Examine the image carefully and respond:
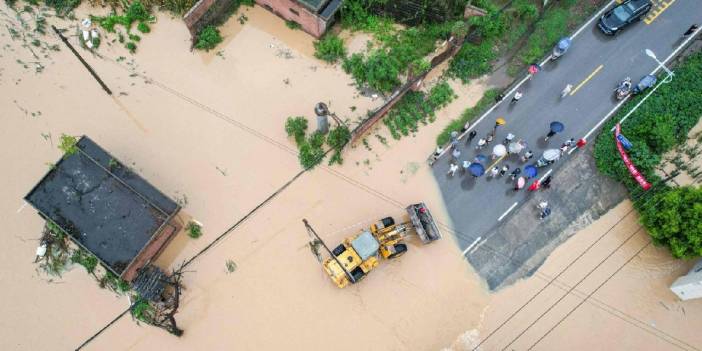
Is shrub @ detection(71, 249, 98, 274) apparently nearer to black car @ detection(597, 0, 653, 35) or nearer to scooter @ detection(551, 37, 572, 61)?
scooter @ detection(551, 37, 572, 61)

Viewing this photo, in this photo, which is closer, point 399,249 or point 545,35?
point 399,249

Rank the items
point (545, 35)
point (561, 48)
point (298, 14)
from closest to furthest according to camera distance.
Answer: point (561, 48), point (298, 14), point (545, 35)

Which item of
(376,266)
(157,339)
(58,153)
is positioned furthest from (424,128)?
(58,153)

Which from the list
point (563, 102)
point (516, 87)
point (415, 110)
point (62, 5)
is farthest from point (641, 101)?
point (62, 5)

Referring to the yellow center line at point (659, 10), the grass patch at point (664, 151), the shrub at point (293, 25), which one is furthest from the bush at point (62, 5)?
the yellow center line at point (659, 10)

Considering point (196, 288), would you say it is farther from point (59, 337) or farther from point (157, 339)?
point (59, 337)

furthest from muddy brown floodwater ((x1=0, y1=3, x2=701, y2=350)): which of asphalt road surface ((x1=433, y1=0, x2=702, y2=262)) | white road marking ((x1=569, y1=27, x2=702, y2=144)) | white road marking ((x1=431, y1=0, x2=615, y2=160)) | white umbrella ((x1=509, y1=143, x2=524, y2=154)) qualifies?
white road marking ((x1=569, y1=27, x2=702, y2=144))

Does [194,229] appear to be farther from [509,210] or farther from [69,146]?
[509,210]

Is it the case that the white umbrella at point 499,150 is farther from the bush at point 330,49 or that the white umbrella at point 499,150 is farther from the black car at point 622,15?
the black car at point 622,15
